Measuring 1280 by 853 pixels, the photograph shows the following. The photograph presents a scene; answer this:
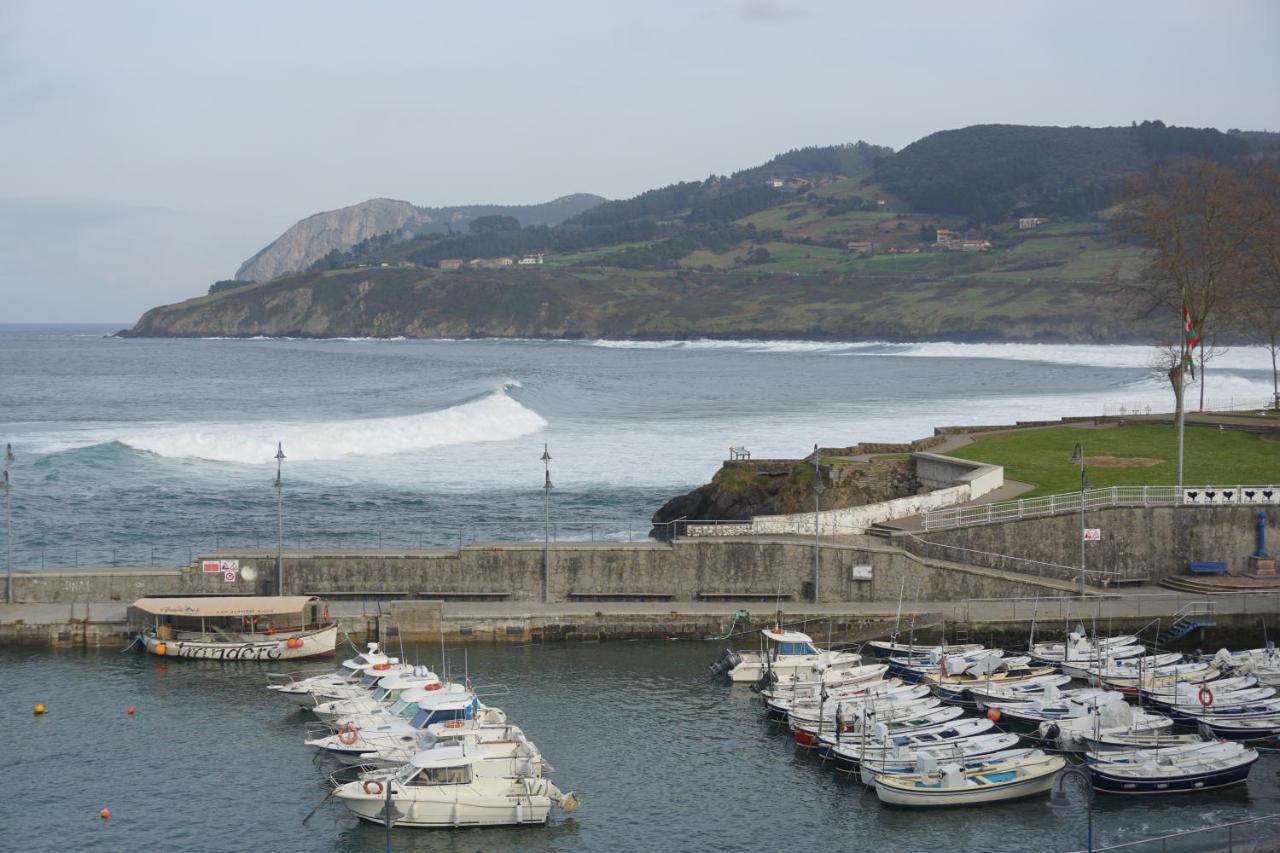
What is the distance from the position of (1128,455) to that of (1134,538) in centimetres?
892

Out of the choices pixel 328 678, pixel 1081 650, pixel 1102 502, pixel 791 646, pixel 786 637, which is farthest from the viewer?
pixel 1102 502

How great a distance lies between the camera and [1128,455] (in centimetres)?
4941

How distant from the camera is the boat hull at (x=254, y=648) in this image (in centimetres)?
3609

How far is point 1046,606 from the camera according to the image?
38.8 metres

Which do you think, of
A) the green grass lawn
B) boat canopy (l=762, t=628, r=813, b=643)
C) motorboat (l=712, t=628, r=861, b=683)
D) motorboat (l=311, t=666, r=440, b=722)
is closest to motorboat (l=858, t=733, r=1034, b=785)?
motorboat (l=712, t=628, r=861, b=683)

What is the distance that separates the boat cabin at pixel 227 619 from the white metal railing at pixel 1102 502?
58.2ft

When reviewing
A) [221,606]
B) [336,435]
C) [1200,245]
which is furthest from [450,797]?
[336,435]

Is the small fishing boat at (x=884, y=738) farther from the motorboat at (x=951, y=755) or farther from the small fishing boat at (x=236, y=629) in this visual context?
the small fishing boat at (x=236, y=629)

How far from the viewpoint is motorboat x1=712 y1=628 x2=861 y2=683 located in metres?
33.9

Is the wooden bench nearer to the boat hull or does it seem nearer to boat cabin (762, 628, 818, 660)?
boat cabin (762, 628, 818, 660)

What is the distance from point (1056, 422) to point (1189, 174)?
49.8 ft

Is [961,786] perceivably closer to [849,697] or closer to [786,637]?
[849,697]

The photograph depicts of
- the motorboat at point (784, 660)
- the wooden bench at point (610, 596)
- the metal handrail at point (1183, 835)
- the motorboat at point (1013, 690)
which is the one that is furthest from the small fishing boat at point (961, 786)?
the wooden bench at point (610, 596)

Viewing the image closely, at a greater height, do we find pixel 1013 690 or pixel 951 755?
pixel 1013 690
